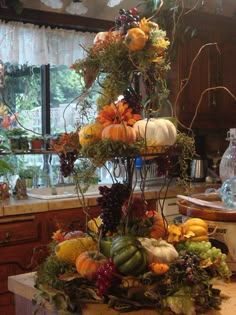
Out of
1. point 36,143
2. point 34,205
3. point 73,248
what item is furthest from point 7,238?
point 73,248

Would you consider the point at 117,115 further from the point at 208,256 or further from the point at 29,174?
the point at 29,174

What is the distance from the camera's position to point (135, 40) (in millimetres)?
1356

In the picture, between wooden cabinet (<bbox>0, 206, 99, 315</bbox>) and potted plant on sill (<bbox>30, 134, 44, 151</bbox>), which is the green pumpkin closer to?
wooden cabinet (<bbox>0, 206, 99, 315</bbox>)

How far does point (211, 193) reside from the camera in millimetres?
2043

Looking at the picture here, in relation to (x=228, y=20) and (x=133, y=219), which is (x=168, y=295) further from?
(x=228, y=20)

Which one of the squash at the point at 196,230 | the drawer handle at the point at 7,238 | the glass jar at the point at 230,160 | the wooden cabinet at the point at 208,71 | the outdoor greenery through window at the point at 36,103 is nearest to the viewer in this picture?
the squash at the point at 196,230

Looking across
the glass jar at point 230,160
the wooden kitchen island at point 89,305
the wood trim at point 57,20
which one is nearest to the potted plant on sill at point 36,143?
the wood trim at point 57,20

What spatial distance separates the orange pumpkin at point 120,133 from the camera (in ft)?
4.36

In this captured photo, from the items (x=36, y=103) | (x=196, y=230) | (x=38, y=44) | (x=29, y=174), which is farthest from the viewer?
(x=36, y=103)

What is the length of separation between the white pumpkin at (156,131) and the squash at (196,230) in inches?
12.0

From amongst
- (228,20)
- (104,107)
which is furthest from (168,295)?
(228,20)

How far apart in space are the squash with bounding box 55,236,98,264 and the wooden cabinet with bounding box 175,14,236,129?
3.03 m

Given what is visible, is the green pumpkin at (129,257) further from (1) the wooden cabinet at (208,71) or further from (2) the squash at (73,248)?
(1) the wooden cabinet at (208,71)

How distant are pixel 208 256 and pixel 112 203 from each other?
309 mm
